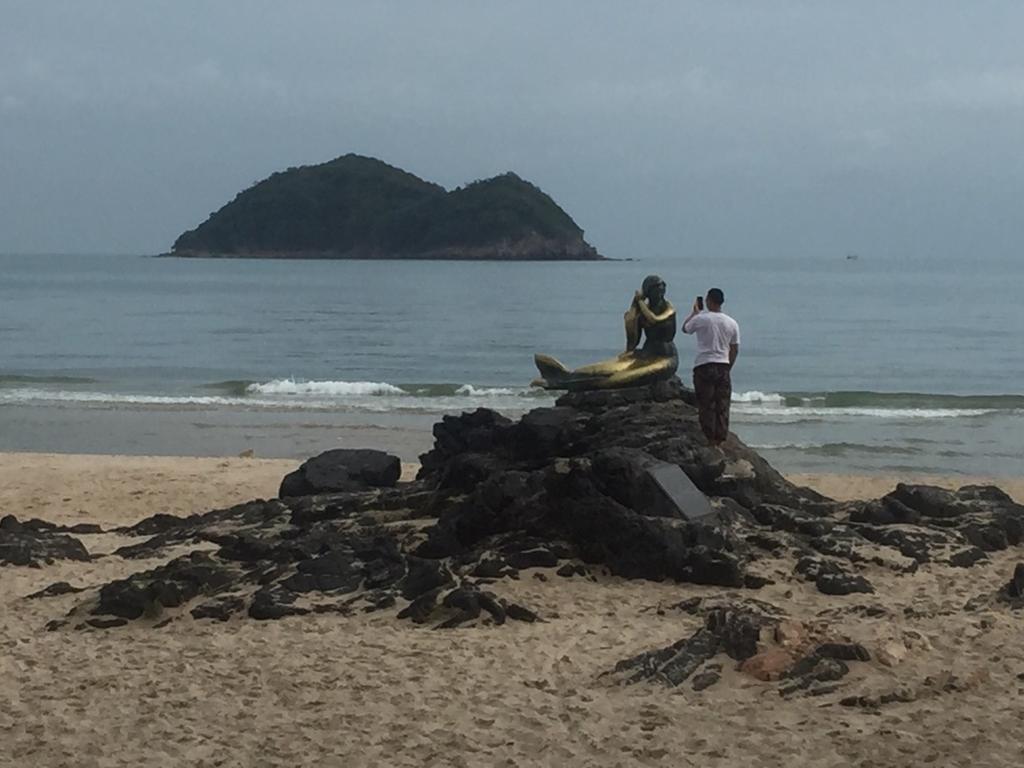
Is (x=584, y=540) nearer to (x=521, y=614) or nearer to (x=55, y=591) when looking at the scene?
(x=521, y=614)

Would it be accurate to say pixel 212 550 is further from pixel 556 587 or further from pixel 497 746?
pixel 497 746

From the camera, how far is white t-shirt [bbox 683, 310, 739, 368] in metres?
12.1

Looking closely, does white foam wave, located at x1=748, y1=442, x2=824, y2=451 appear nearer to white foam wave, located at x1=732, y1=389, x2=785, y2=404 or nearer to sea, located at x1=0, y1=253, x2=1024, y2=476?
sea, located at x1=0, y1=253, x2=1024, y2=476

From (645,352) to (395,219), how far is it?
128002mm

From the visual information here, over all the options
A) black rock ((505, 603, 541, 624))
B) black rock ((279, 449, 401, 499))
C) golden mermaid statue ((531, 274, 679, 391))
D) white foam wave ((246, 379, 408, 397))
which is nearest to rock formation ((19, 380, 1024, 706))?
black rock ((505, 603, 541, 624))

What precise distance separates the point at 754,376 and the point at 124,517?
23.1 meters

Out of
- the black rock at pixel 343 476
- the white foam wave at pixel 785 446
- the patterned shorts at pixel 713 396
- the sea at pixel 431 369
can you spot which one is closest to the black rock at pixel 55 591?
the black rock at pixel 343 476

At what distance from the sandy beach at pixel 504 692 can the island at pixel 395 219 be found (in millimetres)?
122832

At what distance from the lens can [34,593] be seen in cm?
1121

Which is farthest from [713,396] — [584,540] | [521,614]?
[521,614]

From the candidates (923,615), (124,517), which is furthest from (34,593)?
(923,615)

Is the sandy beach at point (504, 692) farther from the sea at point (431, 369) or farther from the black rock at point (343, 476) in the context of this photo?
the sea at point (431, 369)

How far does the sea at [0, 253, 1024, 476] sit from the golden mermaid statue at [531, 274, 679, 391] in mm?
8713

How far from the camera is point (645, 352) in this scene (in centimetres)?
1285
